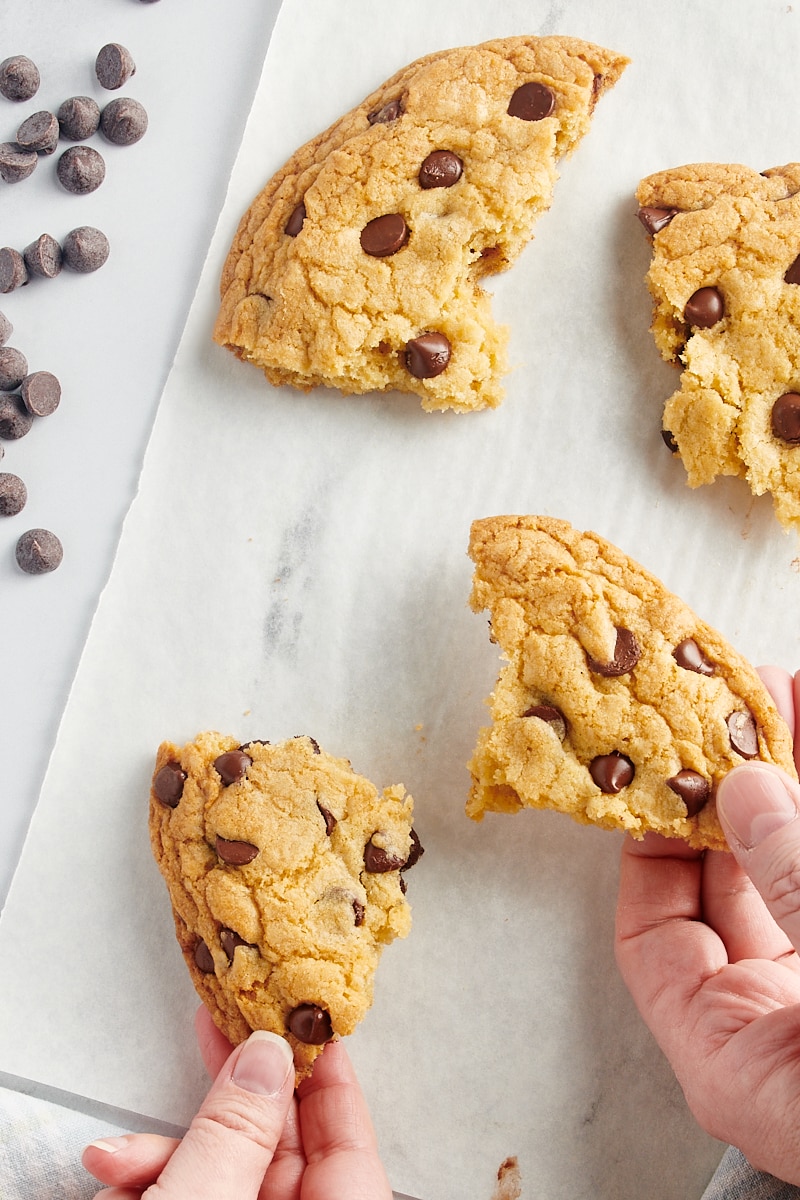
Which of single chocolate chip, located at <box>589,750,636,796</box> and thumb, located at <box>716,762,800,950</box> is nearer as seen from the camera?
thumb, located at <box>716,762,800,950</box>

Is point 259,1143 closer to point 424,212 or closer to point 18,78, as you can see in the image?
point 424,212

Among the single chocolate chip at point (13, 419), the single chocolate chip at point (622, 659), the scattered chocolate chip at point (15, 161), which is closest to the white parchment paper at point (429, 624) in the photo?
the single chocolate chip at point (13, 419)

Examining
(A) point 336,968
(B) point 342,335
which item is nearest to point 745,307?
(B) point 342,335

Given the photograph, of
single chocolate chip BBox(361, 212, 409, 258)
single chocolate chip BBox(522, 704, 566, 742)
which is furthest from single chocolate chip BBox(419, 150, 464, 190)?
single chocolate chip BBox(522, 704, 566, 742)

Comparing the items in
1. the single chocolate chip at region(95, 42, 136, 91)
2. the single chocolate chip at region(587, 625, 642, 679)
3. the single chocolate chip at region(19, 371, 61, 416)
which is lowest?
the single chocolate chip at region(587, 625, 642, 679)

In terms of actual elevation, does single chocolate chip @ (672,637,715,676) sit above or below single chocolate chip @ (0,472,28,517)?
above

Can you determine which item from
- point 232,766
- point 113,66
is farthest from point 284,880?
point 113,66

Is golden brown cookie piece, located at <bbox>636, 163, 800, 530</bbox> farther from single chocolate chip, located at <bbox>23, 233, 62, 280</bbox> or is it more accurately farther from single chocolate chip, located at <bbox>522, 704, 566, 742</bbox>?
single chocolate chip, located at <bbox>23, 233, 62, 280</bbox>
